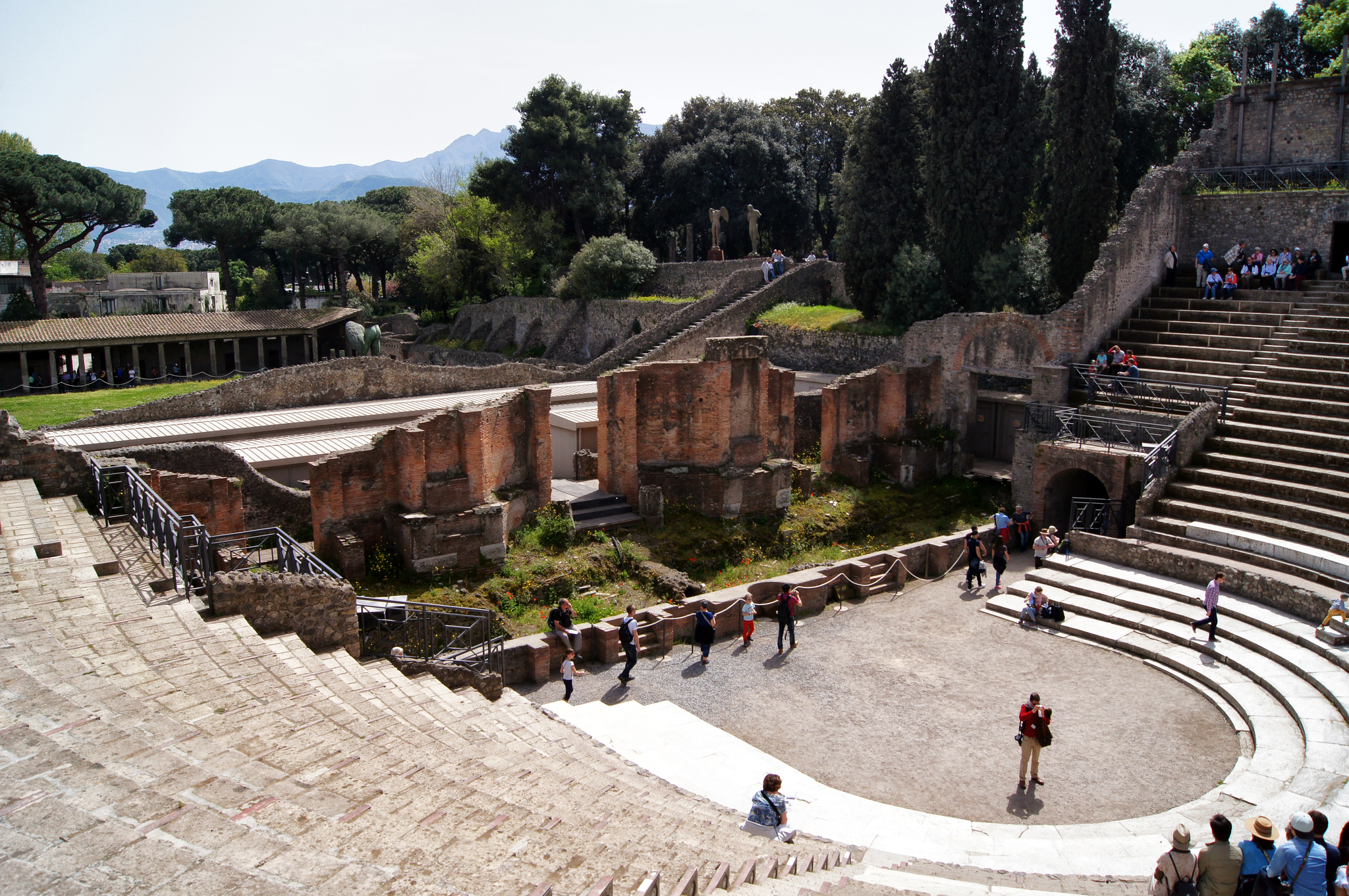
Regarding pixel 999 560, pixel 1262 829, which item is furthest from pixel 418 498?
pixel 1262 829

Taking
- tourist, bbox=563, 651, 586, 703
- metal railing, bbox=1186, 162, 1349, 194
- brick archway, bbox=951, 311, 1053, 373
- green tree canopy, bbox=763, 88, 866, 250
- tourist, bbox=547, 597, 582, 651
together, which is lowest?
tourist, bbox=563, 651, 586, 703

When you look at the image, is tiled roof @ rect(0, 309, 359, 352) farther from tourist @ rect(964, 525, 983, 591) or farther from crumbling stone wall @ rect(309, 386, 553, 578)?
tourist @ rect(964, 525, 983, 591)

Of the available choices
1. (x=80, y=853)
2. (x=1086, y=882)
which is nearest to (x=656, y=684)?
(x=1086, y=882)

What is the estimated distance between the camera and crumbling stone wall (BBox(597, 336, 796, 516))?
19.9 meters

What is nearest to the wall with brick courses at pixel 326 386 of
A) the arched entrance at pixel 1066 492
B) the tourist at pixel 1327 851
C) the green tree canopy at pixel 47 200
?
the arched entrance at pixel 1066 492

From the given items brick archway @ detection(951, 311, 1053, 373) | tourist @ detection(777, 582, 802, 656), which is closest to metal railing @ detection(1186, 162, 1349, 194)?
brick archway @ detection(951, 311, 1053, 373)

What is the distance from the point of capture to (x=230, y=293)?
6238cm

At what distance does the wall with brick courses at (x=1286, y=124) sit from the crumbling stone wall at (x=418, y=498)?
73.8 ft

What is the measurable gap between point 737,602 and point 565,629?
308 centimetres

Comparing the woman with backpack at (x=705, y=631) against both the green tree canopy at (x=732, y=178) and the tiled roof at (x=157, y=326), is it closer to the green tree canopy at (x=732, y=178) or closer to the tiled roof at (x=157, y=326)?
the green tree canopy at (x=732, y=178)

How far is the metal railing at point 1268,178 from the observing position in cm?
2403

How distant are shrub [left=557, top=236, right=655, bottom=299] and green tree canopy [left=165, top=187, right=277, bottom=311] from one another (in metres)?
30.3

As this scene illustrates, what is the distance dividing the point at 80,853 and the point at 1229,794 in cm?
1041

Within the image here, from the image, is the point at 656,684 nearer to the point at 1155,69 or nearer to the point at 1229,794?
the point at 1229,794
